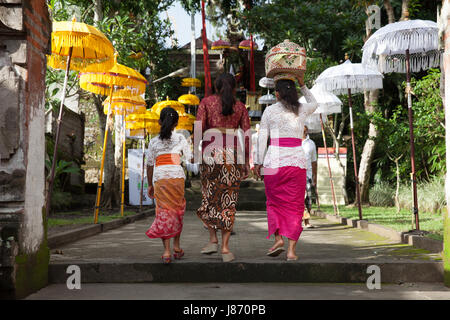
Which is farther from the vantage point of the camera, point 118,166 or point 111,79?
point 118,166

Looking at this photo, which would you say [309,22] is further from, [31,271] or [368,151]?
[31,271]

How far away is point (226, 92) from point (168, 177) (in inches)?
44.4

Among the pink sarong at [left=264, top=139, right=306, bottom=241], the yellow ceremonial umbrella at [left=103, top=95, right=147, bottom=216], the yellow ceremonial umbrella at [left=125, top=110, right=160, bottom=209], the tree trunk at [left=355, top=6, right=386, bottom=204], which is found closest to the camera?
the pink sarong at [left=264, top=139, right=306, bottom=241]

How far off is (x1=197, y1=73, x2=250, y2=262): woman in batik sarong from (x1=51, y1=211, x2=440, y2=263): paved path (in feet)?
1.56

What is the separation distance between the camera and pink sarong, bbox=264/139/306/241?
5.11 metres

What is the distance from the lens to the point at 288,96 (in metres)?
5.31

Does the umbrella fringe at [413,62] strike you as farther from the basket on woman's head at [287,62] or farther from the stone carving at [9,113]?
the stone carving at [9,113]

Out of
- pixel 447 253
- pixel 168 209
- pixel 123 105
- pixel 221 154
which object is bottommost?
pixel 447 253

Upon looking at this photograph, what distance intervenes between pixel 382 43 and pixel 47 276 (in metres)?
5.47

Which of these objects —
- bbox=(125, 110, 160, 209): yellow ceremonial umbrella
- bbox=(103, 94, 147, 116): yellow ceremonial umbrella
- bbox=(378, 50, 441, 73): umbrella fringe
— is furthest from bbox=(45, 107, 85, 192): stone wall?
bbox=(378, 50, 441, 73): umbrella fringe

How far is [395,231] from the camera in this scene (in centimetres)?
700

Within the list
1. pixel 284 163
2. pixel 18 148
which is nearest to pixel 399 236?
pixel 284 163

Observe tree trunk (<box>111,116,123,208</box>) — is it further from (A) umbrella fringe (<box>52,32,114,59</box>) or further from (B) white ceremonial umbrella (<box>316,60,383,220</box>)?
(B) white ceremonial umbrella (<box>316,60,383,220</box>)

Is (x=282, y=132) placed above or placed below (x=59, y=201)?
above
